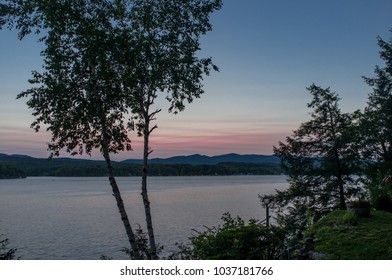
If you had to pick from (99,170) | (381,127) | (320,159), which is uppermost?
(381,127)

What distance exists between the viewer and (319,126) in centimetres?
2300

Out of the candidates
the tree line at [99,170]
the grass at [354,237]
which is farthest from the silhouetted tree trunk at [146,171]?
the tree line at [99,170]

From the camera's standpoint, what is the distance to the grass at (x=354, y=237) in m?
8.95

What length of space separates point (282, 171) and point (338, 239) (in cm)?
1463

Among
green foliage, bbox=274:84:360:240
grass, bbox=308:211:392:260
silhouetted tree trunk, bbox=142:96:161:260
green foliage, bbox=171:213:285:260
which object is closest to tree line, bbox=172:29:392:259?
green foliage, bbox=274:84:360:240

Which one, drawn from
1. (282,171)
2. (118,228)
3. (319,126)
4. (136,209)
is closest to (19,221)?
(118,228)

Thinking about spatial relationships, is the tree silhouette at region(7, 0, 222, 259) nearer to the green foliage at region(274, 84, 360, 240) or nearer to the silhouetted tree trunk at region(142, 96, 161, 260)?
the silhouetted tree trunk at region(142, 96, 161, 260)

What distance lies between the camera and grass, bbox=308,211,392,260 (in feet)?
29.3

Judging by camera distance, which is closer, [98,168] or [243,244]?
[243,244]

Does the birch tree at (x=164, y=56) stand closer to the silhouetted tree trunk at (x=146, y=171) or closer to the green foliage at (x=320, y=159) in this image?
the silhouetted tree trunk at (x=146, y=171)

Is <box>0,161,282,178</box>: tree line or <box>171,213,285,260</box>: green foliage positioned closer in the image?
<box>171,213,285,260</box>: green foliage

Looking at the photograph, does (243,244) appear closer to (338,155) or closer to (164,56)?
(164,56)

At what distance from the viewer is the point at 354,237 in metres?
10.5

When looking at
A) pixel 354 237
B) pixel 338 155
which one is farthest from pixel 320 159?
pixel 354 237
